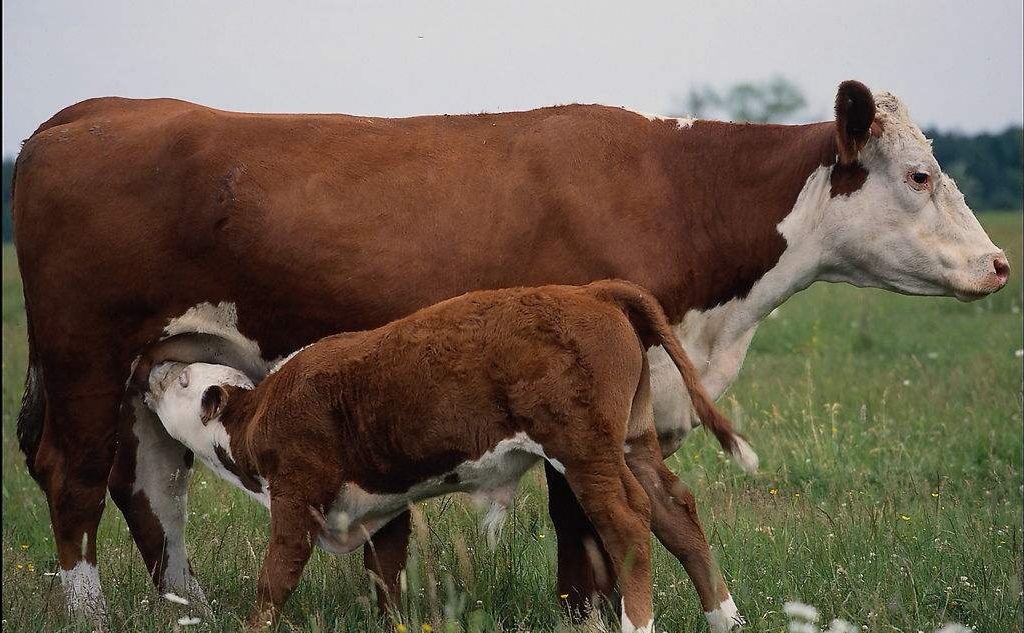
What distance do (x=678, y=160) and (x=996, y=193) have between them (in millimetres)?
46641

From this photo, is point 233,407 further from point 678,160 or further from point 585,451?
point 678,160

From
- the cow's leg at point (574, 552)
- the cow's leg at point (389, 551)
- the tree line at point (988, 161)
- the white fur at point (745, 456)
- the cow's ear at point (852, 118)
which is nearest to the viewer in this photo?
the white fur at point (745, 456)

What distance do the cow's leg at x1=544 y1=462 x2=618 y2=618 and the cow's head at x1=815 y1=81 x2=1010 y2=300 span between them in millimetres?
1598

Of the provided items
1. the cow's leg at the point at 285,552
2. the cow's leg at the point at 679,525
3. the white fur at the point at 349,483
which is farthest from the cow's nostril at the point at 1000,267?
the cow's leg at the point at 285,552

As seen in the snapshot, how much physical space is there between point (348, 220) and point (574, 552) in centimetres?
175

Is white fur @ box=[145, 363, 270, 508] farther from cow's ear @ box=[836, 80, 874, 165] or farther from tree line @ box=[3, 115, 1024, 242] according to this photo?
tree line @ box=[3, 115, 1024, 242]

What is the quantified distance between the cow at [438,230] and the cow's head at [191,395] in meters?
0.14

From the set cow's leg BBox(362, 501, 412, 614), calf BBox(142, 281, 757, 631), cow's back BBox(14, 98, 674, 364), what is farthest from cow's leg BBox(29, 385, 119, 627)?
cow's leg BBox(362, 501, 412, 614)

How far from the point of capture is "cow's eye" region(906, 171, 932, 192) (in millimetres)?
5133

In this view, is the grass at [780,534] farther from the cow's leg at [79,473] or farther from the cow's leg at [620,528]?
the cow's leg at [620,528]

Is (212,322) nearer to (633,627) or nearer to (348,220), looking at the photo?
(348,220)

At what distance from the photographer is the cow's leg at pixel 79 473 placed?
17.6 feet

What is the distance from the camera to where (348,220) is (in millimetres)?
5031

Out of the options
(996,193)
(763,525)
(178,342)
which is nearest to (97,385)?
(178,342)
